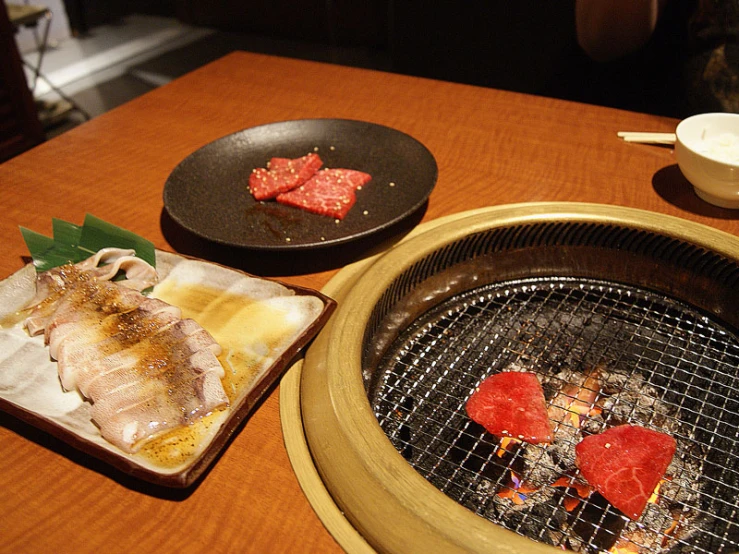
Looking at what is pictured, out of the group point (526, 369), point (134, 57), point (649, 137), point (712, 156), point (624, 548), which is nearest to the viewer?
point (624, 548)

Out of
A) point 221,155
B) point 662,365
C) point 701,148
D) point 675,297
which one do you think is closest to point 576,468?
point 662,365

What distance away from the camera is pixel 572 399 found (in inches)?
56.8

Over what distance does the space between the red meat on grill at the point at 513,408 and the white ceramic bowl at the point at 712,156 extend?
85 cm

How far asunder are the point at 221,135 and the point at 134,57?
5.79m

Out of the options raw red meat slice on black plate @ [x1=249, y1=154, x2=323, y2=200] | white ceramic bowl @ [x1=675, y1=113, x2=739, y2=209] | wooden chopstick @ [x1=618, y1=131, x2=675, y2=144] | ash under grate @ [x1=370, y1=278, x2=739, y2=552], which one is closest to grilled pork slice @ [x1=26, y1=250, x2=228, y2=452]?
ash under grate @ [x1=370, y1=278, x2=739, y2=552]

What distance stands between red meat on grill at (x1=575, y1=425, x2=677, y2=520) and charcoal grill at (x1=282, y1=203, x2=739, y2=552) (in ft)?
0.13

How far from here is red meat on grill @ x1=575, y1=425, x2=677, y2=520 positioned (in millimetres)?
1217

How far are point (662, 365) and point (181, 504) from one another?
1202 millimetres

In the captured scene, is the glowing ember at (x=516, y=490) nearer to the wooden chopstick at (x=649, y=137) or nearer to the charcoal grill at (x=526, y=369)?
the charcoal grill at (x=526, y=369)

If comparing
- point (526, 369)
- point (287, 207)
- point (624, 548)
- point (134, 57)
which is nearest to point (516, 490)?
point (624, 548)

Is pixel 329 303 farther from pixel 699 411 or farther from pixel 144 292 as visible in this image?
pixel 699 411

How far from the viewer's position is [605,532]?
124 cm

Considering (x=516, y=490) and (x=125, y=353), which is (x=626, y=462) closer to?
(x=516, y=490)

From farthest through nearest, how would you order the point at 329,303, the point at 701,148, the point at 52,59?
the point at 52,59 < the point at 701,148 < the point at 329,303
